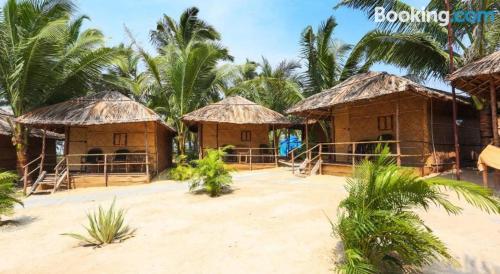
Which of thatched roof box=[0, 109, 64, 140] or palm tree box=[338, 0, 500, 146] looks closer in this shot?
palm tree box=[338, 0, 500, 146]

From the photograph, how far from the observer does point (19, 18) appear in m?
12.1

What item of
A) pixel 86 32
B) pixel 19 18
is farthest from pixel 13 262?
pixel 86 32

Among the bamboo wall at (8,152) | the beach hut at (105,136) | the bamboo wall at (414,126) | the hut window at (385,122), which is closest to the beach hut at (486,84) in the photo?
the bamboo wall at (414,126)

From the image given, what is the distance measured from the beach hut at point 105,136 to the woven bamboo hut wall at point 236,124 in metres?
2.81

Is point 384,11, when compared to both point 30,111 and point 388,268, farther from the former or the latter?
point 30,111

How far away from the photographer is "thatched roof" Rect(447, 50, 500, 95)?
7.59 metres

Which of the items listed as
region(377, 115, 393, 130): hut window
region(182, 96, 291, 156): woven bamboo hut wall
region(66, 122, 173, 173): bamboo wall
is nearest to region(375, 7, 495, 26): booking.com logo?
region(377, 115, 393, 130): hut window

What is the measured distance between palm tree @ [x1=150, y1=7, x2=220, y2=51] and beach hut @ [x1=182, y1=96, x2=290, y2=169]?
4.84m

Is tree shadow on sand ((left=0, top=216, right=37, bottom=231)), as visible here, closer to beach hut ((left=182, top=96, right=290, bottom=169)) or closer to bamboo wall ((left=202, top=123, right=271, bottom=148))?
beach hut ((left=182, top=96, right=290, bottom=169))

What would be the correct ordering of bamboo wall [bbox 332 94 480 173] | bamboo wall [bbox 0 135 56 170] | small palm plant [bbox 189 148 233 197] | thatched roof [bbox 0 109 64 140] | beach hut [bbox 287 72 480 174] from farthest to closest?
bamboo wall [bbox 0 135 56 170], thatched roof [bbox 0 109 64 140], bamboo wall [bbox 332 94 480 173], beach hut [bbox 287 72 480 174], small palm plant [bbox 189 148 233 197]

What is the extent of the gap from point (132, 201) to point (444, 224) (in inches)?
290

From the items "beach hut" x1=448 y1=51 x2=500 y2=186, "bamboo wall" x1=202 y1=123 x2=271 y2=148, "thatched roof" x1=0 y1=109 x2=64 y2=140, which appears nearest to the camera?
"beach hut" x1=448 y1=51 x2=500 y2=186

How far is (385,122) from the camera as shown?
1225 cm

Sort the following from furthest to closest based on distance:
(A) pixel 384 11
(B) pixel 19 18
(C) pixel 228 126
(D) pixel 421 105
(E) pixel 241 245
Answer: (C) pixel 228 126 → (B) pixel 19 18 → (D) pixel 421 105 → (A) pixel 384 11 → (E) pixel 241 245
